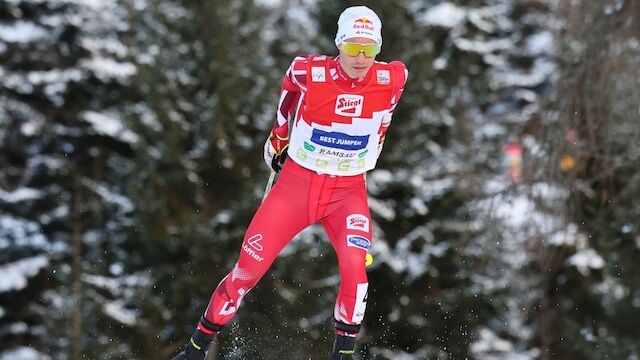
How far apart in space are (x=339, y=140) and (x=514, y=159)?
500 cm

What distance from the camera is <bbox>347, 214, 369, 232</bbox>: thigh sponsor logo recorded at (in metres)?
5.98

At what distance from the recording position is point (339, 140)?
5.92m

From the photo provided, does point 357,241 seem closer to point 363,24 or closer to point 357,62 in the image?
point 357,62

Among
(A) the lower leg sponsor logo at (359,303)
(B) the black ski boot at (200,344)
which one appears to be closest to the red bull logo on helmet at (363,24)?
(A) the lower leg sponsor logo at (359,303)

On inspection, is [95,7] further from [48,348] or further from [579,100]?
[579,100]

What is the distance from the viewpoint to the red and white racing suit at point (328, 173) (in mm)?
5863

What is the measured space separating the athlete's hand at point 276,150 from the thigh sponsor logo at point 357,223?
0.66 m

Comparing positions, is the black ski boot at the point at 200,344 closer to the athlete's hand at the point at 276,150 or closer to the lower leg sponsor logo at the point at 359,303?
the lower leg sponsor logo at the point at 359,303

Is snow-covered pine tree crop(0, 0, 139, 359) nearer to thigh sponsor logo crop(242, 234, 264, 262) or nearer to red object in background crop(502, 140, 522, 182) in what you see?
red object in background crop(502, 140, 522, 182)

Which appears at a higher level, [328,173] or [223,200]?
[328,173]

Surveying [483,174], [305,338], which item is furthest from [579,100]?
[305,338]

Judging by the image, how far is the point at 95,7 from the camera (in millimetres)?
23531

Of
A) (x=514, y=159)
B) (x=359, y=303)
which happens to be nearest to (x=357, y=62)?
(x=359, y=303)

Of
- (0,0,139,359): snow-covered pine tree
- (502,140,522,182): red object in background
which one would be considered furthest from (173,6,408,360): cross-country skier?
(0,0,139,359): snow-covered pine tree
